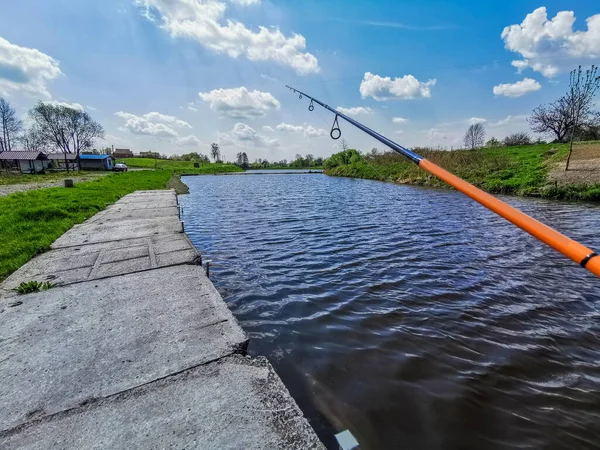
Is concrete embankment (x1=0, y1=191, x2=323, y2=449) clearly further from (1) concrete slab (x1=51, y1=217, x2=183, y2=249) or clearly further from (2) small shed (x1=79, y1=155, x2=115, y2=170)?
(2) small shed (x1=79, y1=155, x2=115, y2=170)

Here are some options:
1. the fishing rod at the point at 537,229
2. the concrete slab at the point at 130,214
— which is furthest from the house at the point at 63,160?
the fishing rod at the point at 537,229

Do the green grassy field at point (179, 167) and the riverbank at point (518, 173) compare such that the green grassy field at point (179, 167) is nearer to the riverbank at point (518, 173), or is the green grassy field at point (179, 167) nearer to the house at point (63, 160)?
the house at point (63, 160)

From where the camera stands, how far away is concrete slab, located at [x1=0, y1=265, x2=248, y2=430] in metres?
2.20

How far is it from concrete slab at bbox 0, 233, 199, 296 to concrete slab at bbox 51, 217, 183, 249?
1.60 feet

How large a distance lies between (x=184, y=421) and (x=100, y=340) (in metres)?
1.52

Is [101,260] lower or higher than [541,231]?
lower

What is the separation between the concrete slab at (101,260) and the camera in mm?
4379

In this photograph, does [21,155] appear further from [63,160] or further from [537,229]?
[537,229]

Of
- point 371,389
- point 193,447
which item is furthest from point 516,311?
point 193,447

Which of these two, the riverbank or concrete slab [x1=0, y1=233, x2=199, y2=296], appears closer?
concrete slab [x1=0, y1=233, x2=199, y2=296]

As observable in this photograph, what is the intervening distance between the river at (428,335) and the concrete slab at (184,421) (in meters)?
0.76

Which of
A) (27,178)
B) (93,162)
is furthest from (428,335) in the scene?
(93,162)

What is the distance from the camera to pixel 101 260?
Result: 514 cm

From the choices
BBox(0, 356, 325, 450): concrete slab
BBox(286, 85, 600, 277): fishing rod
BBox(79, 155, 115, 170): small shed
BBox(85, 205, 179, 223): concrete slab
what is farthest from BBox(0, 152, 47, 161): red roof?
BBox(286, 85, 600, 277): fishing rod
